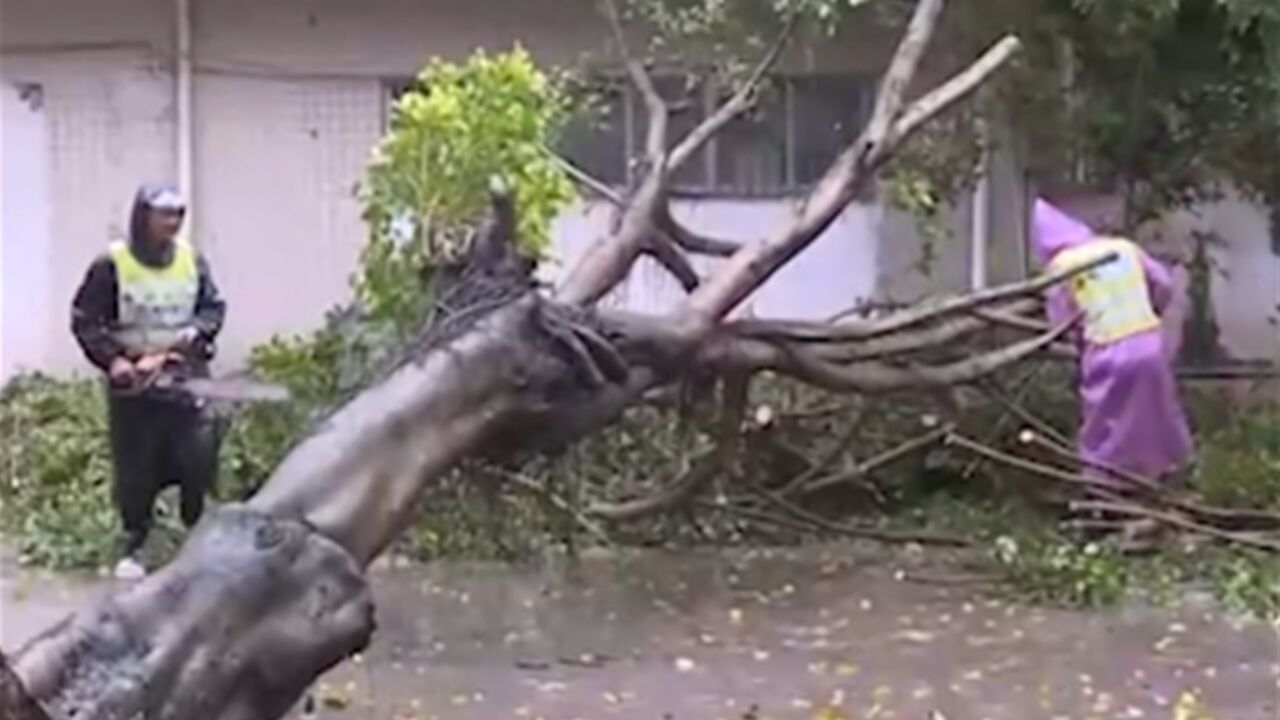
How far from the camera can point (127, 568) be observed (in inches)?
419

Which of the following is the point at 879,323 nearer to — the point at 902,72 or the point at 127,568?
the point at 902,72

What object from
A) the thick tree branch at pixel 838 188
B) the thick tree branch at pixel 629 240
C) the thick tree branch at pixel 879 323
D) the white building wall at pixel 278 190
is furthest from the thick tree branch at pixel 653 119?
the white building wall at pixel 278 190

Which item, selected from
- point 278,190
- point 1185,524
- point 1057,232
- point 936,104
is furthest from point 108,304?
point 278,190

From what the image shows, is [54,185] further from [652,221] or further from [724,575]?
[652,221]

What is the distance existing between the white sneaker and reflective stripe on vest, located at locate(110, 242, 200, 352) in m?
0.83

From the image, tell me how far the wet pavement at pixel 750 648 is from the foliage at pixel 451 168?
46.6 inches

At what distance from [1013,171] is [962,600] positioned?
405cm

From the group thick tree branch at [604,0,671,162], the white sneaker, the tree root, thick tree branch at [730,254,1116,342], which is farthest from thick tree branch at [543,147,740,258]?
the tree root

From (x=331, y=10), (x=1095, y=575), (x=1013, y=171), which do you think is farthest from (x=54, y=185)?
(x=1095, y=575)

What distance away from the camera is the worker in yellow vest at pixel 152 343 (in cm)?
1069

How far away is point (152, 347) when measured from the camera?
10.7 meters

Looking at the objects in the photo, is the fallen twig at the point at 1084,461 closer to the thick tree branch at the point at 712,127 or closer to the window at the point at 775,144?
the thick tree branch at the point at 712,127

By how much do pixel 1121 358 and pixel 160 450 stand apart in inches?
149

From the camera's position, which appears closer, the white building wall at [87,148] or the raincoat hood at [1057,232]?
the raincoat hood at [1057,232]
